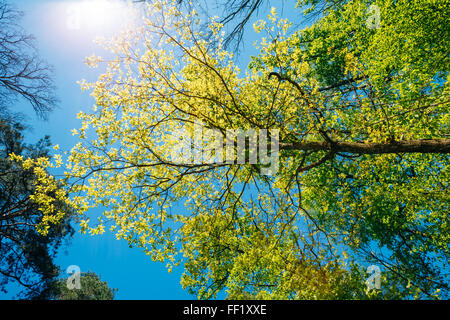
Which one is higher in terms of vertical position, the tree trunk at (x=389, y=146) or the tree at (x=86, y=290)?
the tree trunk at (x=389, y=146)

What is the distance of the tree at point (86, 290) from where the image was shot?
8789 millimetres

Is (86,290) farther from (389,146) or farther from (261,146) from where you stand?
(389,146)

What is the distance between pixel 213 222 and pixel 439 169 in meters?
7.56

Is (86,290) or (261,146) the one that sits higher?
(261,146)

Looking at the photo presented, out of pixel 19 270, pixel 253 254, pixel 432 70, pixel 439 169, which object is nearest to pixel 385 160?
pixel 432 70

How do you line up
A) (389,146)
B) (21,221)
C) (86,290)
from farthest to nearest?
(86,290) < (21,221) < (389,146)

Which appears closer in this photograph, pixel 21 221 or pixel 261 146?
pixel 261 146

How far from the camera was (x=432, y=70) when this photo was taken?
5.30 m

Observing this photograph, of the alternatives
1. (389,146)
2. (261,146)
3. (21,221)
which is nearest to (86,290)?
(21,221)

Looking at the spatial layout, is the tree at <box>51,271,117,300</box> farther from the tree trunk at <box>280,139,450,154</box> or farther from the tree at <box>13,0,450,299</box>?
the tree trunk at <box>280,139,450,154</box>

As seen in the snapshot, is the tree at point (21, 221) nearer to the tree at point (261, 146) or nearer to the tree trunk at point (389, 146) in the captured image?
the tree at point (261, 146)

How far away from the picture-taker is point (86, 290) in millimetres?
11383

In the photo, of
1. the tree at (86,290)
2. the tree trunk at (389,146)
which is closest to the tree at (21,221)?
the tree at (86,290)

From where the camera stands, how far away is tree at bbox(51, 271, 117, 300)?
8.79 metres
